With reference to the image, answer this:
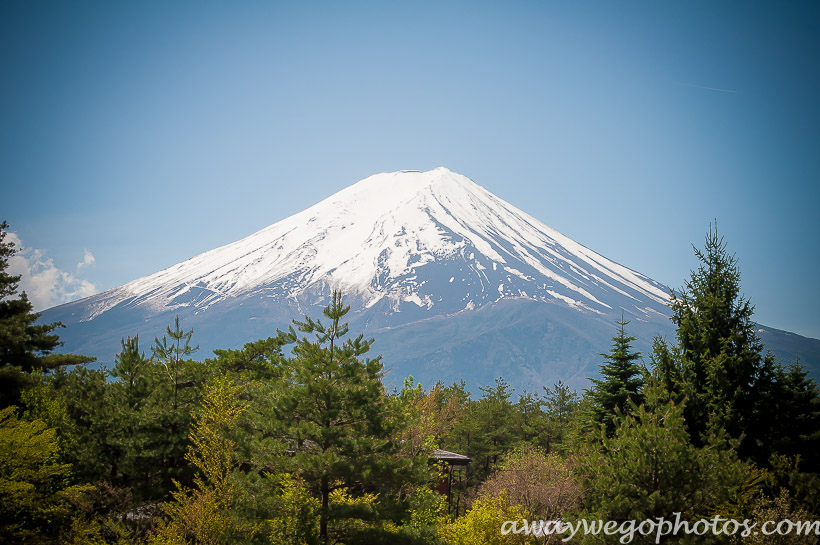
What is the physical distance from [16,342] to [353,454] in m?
15.2

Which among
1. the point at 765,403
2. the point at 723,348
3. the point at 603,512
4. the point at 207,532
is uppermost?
the point at 723,348

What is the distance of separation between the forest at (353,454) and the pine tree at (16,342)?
0.15m

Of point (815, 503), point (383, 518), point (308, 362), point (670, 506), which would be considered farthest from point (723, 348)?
point (308, 362)

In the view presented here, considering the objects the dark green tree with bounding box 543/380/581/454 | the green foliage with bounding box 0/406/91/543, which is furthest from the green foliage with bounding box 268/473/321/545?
the dark green tree with bounding box 543/380/581/454

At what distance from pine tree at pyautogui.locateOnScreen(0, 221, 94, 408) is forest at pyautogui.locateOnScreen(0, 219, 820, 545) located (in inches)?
6.0

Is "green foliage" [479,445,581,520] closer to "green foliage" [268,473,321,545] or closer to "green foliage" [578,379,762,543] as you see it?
"green foliage" [578,379,762,543]

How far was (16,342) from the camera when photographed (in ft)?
79.5

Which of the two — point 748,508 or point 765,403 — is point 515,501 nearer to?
point 748,508

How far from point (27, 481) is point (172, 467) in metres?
4.68

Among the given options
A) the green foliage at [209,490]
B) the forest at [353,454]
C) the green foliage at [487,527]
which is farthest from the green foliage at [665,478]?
the green foliage at [209,490]

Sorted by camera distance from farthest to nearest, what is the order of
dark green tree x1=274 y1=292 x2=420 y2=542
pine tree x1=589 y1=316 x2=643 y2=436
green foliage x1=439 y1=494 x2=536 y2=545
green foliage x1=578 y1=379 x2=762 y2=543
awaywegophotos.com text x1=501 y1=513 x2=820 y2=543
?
1. pine tree x1=589 y1=316 x2=643 y2=436
2. dark green tree x1=274 y1=292 x2=420 y2=542
3. green foliage x1=439 y1=494 x2=536 y2=545
4. green foliage x1=578 y1=379 x2=762 y2=543
5. awaywegophotos.com text x1=501 y1=513 x2=820 y2=543

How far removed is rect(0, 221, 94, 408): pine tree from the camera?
79.8 feet

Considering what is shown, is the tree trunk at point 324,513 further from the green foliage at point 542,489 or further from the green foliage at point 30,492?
the green foliage at point 30,492

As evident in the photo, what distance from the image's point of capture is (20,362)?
27.0m
